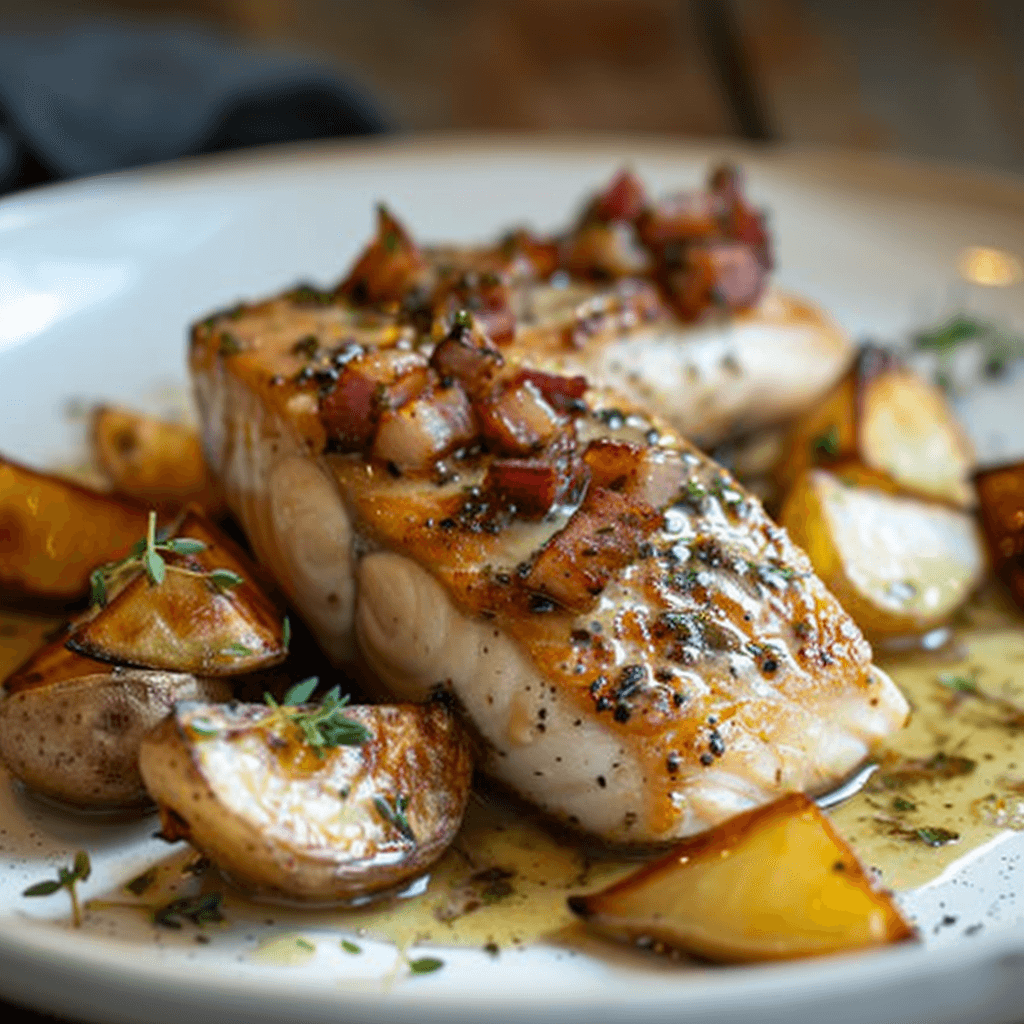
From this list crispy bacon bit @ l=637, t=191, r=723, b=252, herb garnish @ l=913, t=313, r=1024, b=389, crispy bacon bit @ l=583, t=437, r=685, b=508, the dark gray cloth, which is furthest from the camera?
the dark gray cloth

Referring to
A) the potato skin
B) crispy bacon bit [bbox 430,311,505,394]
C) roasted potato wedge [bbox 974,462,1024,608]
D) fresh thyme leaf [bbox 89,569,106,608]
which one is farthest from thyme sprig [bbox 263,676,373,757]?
roasted potato wedge [bbox 974,462,1024,608]

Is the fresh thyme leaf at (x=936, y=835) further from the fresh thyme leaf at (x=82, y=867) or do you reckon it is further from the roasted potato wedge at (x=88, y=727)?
the fresh thyme leaf at (x=82, y=867)

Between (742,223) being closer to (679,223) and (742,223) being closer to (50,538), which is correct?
(679,223)

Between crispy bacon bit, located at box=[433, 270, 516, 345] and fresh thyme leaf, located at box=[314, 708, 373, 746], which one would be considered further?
crispy bacon bit, located at box=[433, 270, 516, 345]

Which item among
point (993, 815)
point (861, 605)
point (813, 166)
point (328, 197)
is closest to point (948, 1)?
point (813, 166)

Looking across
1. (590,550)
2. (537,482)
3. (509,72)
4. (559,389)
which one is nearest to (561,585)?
(590,550)

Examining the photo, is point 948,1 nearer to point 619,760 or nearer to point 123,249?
point 123,249

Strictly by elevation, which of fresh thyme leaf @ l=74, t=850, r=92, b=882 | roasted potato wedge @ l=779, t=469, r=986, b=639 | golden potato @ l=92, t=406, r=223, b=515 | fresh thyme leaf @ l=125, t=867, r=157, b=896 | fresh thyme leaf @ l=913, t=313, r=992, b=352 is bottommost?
fresh thyme leaf @ l=125, t=867, r=157, b=896

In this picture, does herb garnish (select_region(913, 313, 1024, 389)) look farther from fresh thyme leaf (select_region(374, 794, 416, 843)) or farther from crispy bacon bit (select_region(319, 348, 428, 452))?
fresh thyme leaf (select_region(374, 794, 416, 843))
